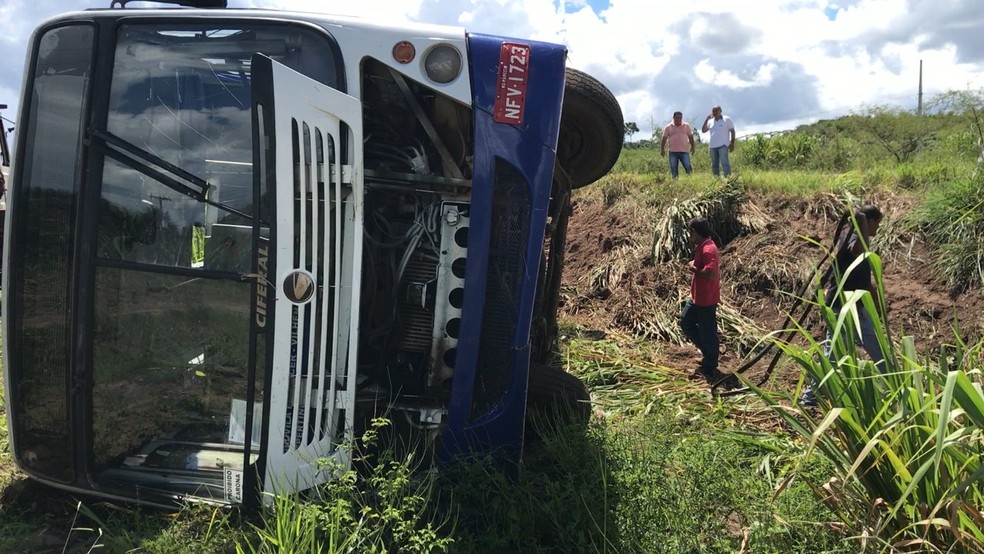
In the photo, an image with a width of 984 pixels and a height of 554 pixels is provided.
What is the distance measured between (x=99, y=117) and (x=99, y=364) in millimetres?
1012

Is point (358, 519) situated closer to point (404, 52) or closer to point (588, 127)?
point (404, 52)

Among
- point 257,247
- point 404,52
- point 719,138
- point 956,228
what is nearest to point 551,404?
point 257,247

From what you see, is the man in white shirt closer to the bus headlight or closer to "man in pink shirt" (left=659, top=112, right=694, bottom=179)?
"man in pink shirt" (left=659, top=112, right=694, bottom=179)

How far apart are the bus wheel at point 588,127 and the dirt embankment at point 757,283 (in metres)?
2.08

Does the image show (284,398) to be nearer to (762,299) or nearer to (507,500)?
(507,500)

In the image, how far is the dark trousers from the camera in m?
5.45

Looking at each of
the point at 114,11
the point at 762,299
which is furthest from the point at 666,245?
the point at 114,11

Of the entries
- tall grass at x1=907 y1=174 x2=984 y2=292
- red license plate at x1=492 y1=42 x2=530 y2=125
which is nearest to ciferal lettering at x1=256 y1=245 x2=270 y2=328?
red license plate at x1=492 y1=42 x2=530 y2=125

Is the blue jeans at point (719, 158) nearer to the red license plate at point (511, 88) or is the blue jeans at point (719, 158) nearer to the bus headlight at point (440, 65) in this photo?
the red license plate at point (511, 88)

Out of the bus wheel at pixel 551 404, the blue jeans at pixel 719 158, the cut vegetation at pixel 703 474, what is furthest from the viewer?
the blue jeans at pixel 719 158

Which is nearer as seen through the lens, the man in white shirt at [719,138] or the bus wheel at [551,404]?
the bus wheel at [551,404]

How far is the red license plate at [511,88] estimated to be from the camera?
116 inches

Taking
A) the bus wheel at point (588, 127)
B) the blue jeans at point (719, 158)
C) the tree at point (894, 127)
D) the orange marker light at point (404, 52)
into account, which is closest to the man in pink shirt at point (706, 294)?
the bus wheel at point (588, 127)

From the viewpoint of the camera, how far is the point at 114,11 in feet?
9.68
